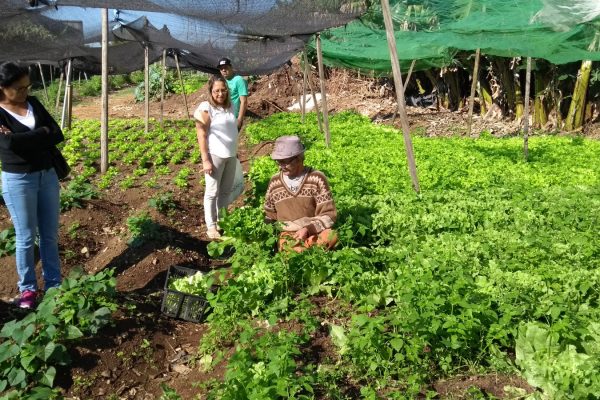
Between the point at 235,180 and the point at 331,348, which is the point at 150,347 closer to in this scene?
the point at 331,348

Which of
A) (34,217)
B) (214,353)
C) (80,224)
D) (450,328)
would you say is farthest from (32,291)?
(450,328)

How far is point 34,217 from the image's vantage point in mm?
4715

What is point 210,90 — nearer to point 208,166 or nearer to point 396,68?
point 208,166

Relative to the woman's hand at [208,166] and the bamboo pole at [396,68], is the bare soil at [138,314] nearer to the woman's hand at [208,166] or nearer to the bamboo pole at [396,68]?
the woman's hand at [208,166]

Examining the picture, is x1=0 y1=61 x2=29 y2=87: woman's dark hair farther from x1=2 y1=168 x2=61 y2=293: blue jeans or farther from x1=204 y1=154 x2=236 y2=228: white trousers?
x1=204 y1=154 x2=236 y2=228: white trousers

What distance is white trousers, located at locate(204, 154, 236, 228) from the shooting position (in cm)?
639

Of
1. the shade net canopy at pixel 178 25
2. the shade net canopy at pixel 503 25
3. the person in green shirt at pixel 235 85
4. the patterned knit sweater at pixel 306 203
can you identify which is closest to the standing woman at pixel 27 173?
the shade net canopy at pixel 178 25

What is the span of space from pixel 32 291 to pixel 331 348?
Result: 2.63 meters

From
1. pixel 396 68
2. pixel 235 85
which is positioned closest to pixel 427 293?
pixel 396 68

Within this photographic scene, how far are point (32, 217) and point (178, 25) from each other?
201 inches

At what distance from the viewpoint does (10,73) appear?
14.2ft

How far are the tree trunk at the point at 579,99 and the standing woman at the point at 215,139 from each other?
12247mm

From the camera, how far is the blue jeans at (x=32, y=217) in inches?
180

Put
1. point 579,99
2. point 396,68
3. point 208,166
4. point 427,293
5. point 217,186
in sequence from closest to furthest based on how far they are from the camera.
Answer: point 427,293, point 208,166, point 217,186, point 396,68, point 579,99
